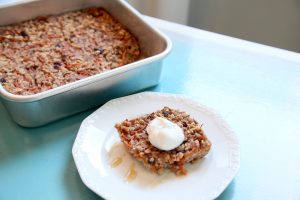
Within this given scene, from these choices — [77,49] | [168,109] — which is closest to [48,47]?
Answer: [77,49]

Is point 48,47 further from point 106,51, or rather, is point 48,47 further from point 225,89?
point 225,89

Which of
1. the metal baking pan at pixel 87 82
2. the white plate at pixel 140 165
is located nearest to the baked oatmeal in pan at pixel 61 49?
the metal baking pan at pixel 87 82

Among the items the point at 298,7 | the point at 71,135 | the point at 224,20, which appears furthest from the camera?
the point at 224,20

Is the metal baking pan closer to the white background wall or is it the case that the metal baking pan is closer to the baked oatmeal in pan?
the baked oatmeal in pan

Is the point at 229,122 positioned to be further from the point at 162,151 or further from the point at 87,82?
the point at 87,82

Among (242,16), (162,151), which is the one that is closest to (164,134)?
(162,151)

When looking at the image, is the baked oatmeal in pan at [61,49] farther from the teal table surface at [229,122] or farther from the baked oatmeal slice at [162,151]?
the baked oatmeal slice at [162,151]

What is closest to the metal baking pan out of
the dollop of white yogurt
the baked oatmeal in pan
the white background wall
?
the baked oatmeal in pan
